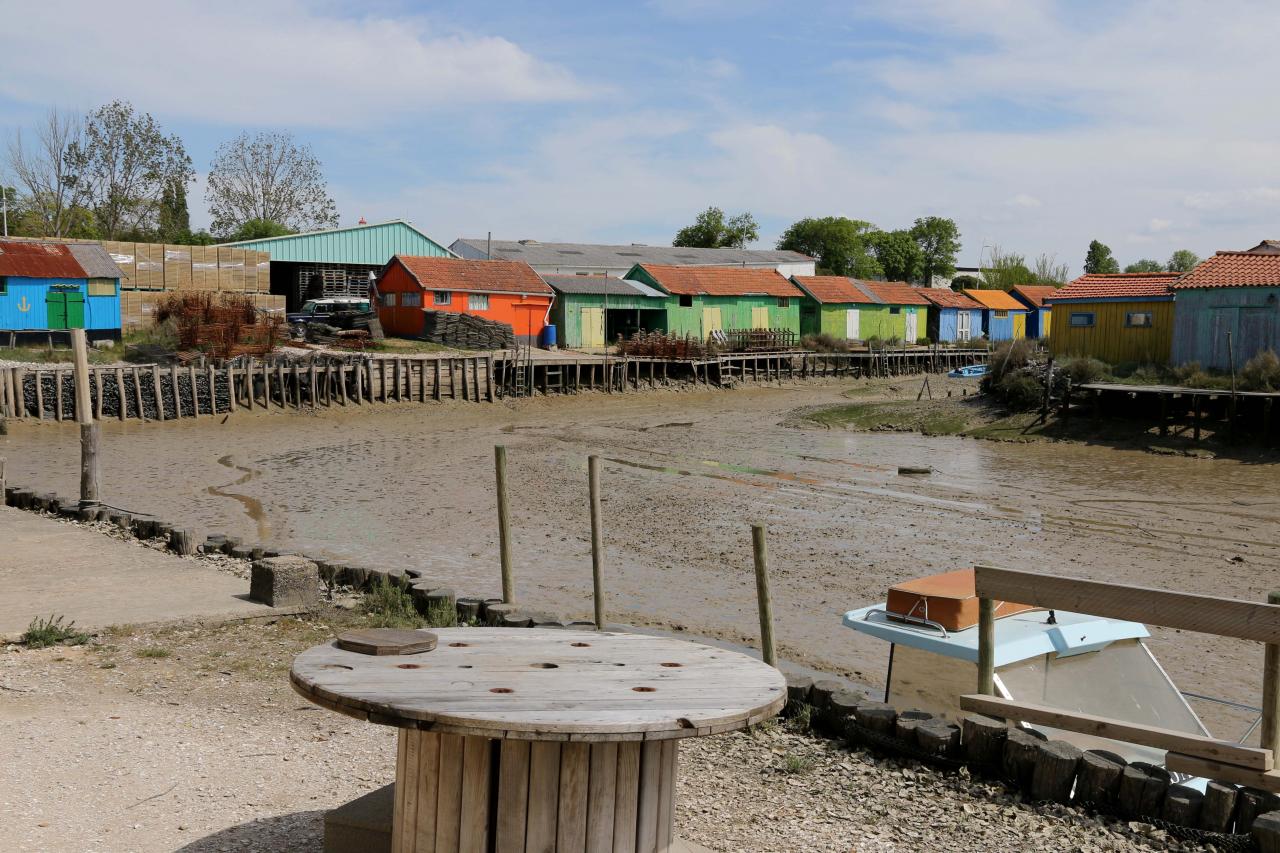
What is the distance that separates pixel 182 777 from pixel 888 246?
107m

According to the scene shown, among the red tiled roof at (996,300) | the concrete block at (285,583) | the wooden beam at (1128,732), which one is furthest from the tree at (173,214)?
the wooden beam at (1128,732)

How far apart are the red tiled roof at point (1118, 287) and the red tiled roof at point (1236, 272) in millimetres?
1645

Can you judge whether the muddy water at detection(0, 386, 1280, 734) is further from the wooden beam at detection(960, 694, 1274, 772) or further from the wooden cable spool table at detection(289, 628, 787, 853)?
the wooden cable spool table at detection(289, 628, 787, 853)

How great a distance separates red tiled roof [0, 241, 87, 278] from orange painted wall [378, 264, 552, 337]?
13814mm

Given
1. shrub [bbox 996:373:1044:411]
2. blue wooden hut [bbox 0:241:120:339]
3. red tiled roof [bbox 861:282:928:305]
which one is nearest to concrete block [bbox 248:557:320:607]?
shrub [bbox 996:373:1044:411]

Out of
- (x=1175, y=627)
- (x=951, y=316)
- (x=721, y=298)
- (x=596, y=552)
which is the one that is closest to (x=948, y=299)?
(x=951, y=316)

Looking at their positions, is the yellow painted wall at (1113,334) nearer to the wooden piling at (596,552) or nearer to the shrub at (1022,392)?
the shrub at (1022,392)

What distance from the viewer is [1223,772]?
6.18 metres

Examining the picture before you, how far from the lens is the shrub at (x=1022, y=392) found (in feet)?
121

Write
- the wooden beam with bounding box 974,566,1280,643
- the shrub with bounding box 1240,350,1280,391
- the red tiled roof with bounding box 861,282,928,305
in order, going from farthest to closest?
1. the red tiled roof with bounding box 861,282,928,305
2. the shrub with bounding box 1240,350,1280,391
3. the wooden beam with bounding box 974,566,1280,643

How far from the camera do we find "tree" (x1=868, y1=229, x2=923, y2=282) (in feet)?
353

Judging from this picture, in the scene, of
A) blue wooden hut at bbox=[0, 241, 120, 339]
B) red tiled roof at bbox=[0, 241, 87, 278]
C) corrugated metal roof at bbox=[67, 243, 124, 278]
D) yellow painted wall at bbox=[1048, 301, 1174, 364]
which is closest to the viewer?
yellow painted wall at bbox=[1048, 301, 1174, 364]

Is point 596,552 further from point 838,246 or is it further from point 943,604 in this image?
point 838,246

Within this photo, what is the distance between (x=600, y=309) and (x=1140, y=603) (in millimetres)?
52677
